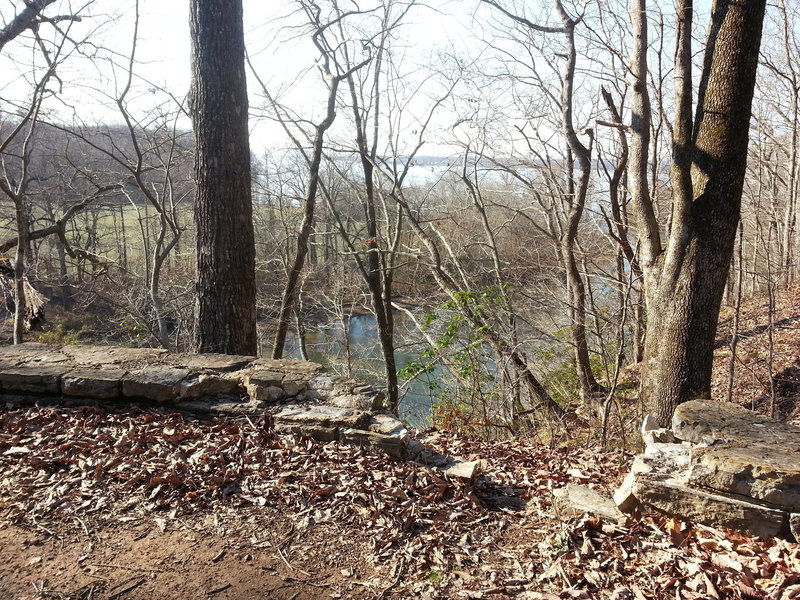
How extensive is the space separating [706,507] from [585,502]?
2.00 feet

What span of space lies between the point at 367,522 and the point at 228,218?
3.60m

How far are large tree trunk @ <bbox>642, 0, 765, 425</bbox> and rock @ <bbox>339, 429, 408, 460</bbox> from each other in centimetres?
320

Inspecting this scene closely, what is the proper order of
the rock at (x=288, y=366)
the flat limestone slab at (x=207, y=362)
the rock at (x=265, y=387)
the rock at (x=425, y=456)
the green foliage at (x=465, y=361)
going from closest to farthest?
the rock at (x=425, y=456) < the rock at (x=265, y=387) < the rock at (x=288, y=366) < the flat limestone slab at (x=207, y=362) < the green foliage at (x=465, y=361)

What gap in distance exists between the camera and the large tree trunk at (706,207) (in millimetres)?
4938

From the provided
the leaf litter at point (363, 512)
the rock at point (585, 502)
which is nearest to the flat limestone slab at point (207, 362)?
the leaf litter at point (363, 512)

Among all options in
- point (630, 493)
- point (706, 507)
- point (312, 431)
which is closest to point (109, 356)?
point (312, 431)

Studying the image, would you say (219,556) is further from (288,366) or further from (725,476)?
(725,476)

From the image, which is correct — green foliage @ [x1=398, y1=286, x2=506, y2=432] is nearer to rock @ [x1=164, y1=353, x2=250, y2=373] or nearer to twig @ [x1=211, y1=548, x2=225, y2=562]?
rock @ [x1=164, y1=353, x2=250, y2=373]

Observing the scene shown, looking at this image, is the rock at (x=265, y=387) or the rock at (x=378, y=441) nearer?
the rock at (x=378, y=441)

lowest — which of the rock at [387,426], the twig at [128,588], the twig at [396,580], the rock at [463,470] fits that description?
the twig at [396,580]

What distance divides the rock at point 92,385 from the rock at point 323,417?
139 cm

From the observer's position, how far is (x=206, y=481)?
10.6 feet

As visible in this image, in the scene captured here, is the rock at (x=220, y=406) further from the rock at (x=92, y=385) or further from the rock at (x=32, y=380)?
the rock at (x=32, y=380)

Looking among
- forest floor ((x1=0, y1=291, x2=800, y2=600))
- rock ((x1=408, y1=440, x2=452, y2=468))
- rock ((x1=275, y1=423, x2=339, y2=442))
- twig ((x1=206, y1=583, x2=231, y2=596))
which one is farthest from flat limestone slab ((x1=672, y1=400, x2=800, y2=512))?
twig ((x1=206, y1=583, x2=231, y2=596))
